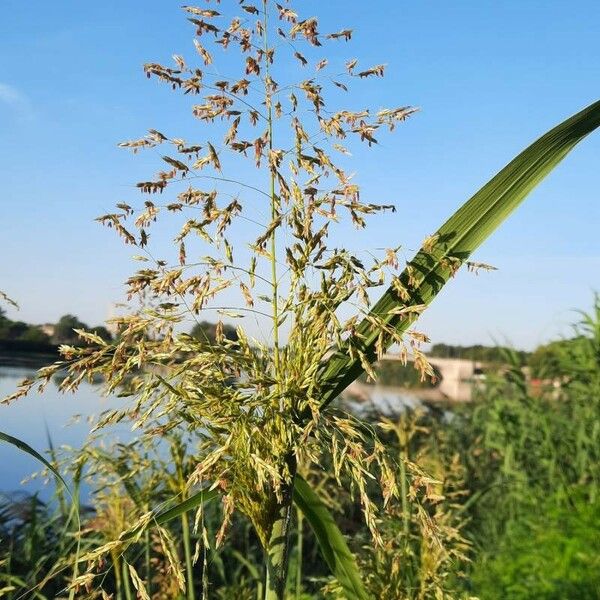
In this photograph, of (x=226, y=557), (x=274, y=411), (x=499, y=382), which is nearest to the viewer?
(x=274, y=411)

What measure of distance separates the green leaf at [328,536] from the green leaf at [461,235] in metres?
0.29

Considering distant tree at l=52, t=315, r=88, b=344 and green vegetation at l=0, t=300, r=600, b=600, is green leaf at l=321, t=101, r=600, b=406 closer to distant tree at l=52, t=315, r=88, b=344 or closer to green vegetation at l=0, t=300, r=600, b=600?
green vegetation at l=0, t=300, r=600, b=600

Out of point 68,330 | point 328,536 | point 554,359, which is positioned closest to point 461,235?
point 328,536

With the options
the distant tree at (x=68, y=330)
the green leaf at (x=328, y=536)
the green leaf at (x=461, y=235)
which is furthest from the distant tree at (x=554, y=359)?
the green leaf at (x=328, y=536)

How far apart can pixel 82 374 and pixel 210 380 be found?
0.91 feet

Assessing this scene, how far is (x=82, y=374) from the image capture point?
5.75 feet

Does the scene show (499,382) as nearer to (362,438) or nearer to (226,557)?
(226,557)

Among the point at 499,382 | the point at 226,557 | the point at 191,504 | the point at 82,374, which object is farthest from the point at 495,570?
the point at 82,374

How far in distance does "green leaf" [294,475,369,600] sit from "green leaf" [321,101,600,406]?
11.4 inches

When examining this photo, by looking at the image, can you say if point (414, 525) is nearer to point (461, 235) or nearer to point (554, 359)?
point (461, 235)

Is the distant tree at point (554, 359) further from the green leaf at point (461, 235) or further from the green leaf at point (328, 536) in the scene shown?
the green leaf at point (328, 536)

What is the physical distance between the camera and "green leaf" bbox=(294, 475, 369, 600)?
79.2 inches

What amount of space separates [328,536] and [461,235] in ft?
2.67

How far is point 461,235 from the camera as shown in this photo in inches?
78.5
